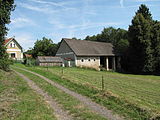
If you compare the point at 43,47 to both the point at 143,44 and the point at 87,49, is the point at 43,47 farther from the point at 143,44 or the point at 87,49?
the point at 143,44

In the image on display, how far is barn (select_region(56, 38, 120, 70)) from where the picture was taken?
28.7 metres

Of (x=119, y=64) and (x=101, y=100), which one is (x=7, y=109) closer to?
(x=101, y=100)

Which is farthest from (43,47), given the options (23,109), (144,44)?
(23,109)

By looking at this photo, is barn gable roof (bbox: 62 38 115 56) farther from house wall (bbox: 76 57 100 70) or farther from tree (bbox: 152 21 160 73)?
tree (bbox: 152 21 160 73)

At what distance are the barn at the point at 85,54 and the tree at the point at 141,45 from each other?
19.8ft

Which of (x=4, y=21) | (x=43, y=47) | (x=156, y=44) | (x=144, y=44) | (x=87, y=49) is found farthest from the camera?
(x=43, y=47)

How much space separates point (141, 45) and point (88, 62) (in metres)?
11.7

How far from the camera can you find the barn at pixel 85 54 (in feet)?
94.0

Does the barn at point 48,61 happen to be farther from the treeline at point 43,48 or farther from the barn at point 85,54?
the treeline at point 43,48

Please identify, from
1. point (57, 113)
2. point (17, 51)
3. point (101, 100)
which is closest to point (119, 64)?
point (17, 51)

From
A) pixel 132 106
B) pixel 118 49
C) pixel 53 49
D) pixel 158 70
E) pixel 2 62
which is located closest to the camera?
pixel 132 106

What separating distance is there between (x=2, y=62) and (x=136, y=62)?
84.8ft

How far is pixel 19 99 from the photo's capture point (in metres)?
6.93

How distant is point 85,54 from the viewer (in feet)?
96.5
